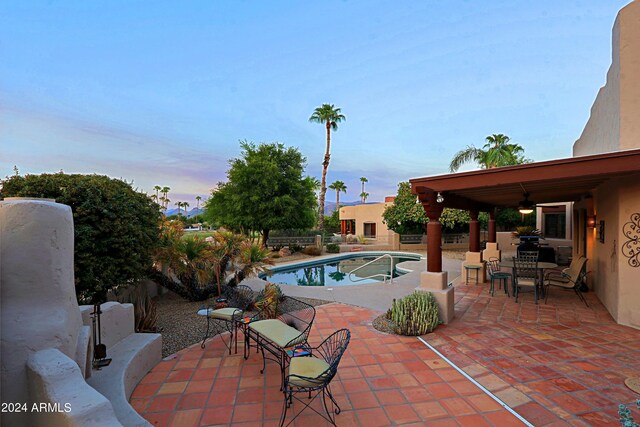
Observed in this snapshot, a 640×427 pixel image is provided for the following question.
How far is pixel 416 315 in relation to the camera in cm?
555

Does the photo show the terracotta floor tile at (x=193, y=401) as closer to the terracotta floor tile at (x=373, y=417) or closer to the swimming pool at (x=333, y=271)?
the terracotta floor tile at (x=373, y=417)

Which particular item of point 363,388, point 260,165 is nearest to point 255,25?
Answer: point 260,165

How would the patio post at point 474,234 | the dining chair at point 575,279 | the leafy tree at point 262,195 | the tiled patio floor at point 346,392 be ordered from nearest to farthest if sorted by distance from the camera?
1. the tiled patio floor at point 346,392
2. the dining chair at point 575,279
3. the patio post at point 474,234
4. the leafy tree at point 262,195

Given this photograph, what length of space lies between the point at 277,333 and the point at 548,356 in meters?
4.07

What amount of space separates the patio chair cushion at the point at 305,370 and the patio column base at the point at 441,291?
354cm

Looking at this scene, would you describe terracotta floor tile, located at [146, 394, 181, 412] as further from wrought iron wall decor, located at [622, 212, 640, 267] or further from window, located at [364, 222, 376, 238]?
window, located at [364, 222, 376, 238]

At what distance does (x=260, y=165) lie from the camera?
711 inches

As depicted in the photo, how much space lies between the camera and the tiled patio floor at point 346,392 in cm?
314

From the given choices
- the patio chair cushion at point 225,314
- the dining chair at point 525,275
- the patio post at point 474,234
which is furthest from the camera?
the patio post at point 474,234

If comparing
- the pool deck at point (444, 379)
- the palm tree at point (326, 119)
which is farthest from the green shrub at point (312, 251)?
the pool deck at point (444, 379)

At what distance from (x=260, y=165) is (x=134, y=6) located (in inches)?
423

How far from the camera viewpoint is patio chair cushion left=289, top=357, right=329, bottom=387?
3010mm

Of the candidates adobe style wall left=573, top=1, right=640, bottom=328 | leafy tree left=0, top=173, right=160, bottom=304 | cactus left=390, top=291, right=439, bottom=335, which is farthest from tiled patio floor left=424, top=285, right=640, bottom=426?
leafy tree left=0, top=173, right=160, bottom=304

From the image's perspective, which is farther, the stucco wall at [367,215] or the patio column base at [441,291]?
the stucco wall at [367,215]
